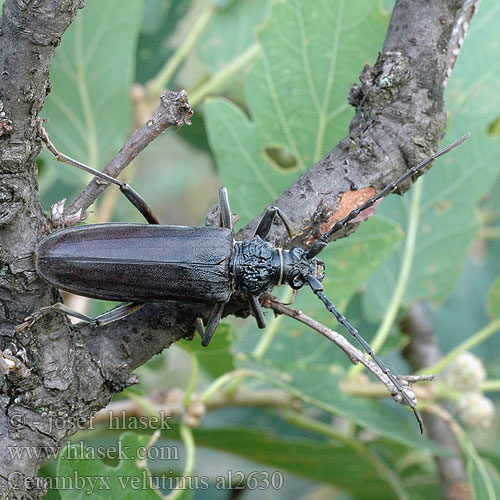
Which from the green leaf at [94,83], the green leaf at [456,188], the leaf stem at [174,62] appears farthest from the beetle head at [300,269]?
the leaf stem at [174,62]

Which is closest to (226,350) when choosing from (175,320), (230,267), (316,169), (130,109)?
(230,267)

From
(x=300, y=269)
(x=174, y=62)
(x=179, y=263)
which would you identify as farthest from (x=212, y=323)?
(x=174, y=62)

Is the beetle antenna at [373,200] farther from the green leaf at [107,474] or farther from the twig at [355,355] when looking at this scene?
the green leaf at [107,474]

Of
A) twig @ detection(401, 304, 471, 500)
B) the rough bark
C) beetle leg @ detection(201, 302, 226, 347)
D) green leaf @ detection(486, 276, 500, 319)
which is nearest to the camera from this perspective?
the rough bark

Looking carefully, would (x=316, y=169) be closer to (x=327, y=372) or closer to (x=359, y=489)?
(x=327, y=372)

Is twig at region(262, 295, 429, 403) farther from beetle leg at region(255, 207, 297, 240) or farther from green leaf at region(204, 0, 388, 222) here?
green leaf at region(204, 0, 388, 222)

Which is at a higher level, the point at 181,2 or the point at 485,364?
the point at 181,2

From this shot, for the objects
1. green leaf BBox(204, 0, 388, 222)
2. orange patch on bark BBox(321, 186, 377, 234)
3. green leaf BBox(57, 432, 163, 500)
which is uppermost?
green leaf BBox(204, 0, 388, 222)

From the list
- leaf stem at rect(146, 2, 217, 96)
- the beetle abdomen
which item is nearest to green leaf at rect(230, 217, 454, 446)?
the beetle abdomen
